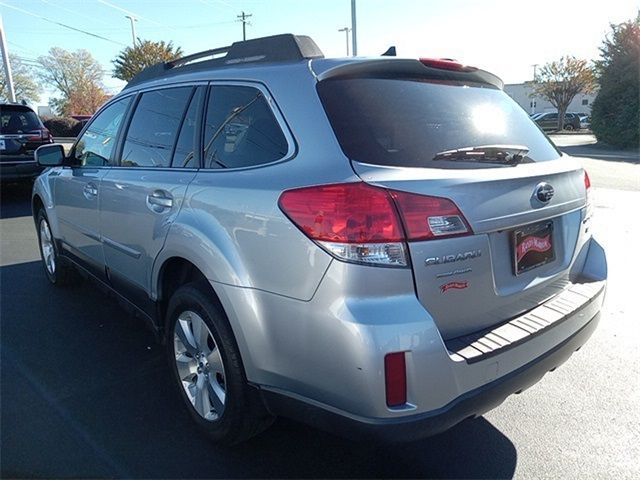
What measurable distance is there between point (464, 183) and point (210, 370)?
156 centimetres

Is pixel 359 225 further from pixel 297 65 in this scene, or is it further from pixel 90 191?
pixel 90 191

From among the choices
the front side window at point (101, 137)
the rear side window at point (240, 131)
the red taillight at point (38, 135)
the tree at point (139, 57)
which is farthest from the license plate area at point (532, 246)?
the tree at point (139, 57)

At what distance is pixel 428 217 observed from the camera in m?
1.92

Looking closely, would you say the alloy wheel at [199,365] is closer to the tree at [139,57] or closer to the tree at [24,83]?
the tree at [139,57]

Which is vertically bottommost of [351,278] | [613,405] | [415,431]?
[613,405]

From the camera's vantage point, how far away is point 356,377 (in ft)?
6.11

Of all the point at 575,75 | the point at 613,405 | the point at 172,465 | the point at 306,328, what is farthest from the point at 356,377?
the point at 575,75

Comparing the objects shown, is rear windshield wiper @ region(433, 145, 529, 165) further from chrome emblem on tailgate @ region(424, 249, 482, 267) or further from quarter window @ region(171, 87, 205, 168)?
quarter window @ region(171, 87, 205, 168)

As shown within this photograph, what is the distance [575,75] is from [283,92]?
150ft

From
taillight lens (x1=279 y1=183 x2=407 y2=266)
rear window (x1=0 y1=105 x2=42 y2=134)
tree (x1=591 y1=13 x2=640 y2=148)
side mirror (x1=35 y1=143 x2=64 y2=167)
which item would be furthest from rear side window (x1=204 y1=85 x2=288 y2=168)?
tree (x1=591 y1=13 x2=640 y2=148)

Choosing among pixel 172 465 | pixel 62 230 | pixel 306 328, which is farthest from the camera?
pixel 62 230

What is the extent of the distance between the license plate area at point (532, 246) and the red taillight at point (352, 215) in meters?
0.66

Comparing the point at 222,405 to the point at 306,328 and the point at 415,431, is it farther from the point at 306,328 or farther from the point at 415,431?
the point at 415,431

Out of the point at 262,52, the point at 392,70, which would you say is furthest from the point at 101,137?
the point at 392,70
